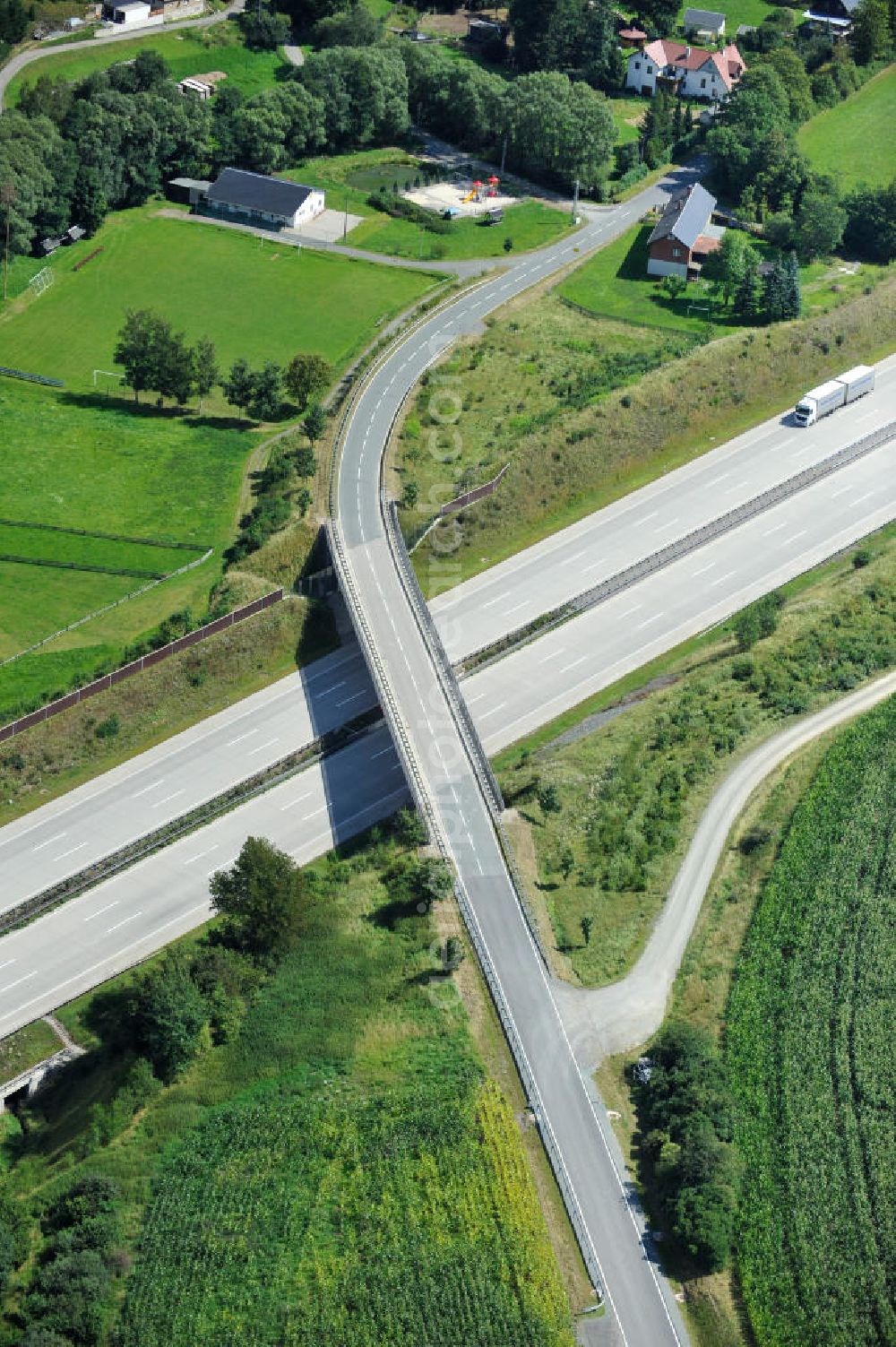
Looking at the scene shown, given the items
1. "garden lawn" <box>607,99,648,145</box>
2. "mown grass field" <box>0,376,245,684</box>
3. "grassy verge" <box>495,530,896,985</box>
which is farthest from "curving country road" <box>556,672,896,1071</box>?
"garden lawn" <box>607,99,648,145</box>

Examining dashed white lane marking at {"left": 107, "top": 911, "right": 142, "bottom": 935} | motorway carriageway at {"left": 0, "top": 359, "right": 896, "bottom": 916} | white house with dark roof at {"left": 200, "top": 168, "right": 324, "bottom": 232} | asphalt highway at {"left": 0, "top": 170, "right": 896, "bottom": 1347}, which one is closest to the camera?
asphalt highway at {"left": 0, "top": 170, "right": 896, "bottom": 1347}

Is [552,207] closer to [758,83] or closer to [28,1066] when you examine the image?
[758,83]

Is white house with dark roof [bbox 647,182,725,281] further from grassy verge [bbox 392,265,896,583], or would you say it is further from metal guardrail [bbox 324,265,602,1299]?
metal guardrail [bbox 324,265,602,1299]

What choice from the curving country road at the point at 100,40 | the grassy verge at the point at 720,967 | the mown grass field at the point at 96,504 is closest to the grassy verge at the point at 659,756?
the grassy verge at the point at 720,967

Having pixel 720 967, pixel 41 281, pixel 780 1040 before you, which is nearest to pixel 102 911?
pixel 720 967

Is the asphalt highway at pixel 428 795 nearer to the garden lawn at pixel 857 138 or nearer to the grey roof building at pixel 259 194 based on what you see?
the grey roof building at pixel 259 194

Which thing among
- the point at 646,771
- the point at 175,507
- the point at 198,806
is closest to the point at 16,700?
the point at 198,806
